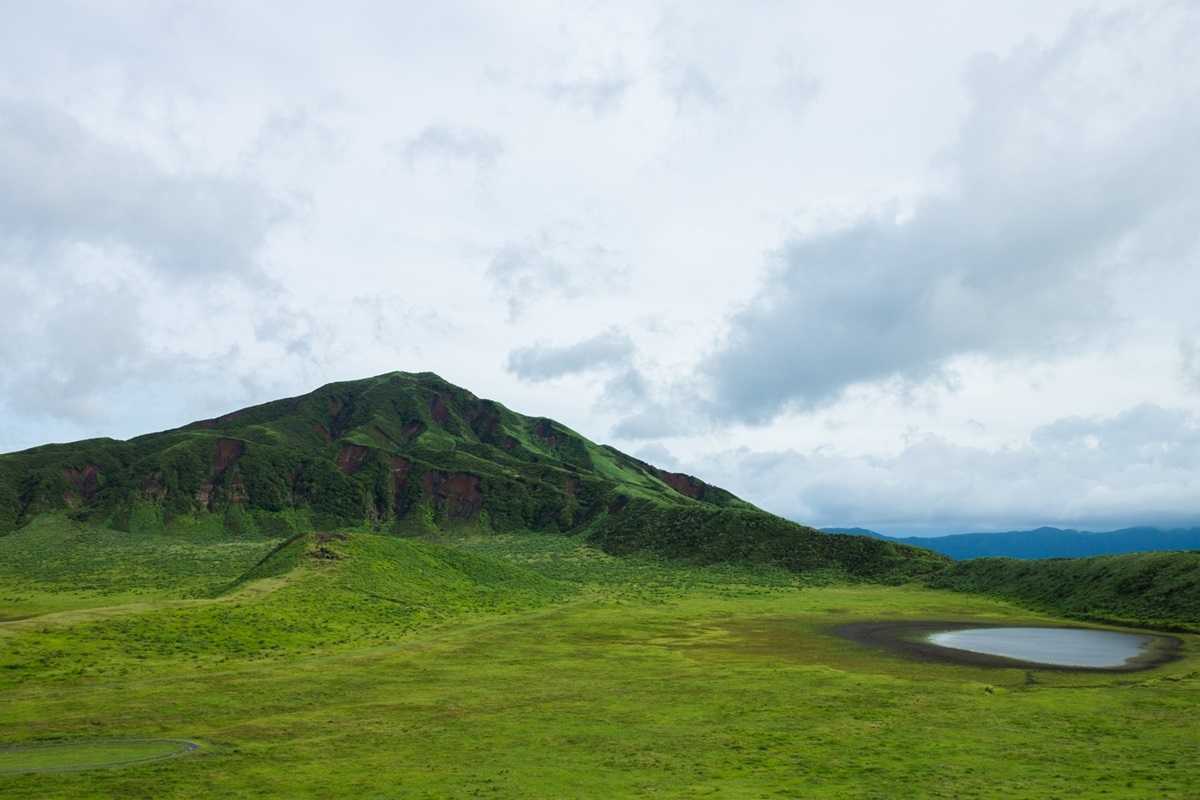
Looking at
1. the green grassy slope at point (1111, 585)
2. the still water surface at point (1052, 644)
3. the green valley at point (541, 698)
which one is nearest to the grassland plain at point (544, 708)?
the green valley at point (541, 698)

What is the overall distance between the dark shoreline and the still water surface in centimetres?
131

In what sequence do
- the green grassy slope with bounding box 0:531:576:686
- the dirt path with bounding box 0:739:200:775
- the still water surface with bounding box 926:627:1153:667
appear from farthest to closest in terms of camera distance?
1. the still water surface with bounding box 926:627:1153:667
2. the green grassy slope with bounding box 0:531:576:686
3. the dirt path with bounding box 0:739:200:775

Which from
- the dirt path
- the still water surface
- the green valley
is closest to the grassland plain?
the green valley

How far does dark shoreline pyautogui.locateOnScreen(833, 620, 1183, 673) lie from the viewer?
60.3 meters

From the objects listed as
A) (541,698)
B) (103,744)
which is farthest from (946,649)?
(103,744)

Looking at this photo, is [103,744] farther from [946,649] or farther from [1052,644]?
[1052,644]

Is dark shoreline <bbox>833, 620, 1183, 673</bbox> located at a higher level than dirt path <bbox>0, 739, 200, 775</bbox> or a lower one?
higher

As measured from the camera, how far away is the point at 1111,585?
102 m

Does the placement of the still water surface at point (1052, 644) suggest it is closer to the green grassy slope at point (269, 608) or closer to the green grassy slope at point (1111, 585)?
the green grassy slope at point (1111, 585)

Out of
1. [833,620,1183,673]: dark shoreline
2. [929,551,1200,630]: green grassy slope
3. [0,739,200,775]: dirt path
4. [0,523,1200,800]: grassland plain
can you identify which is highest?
[929,551,1200,630]: green grassy slope

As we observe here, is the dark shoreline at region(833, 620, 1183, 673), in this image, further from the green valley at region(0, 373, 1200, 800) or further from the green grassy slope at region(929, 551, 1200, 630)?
the green grassy slope at region(929, 551, 1200, 630)

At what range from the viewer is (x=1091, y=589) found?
10481 centimetres

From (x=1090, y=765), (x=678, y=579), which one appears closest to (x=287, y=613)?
(x=1090, y=765)

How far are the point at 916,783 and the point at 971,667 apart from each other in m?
34.8
